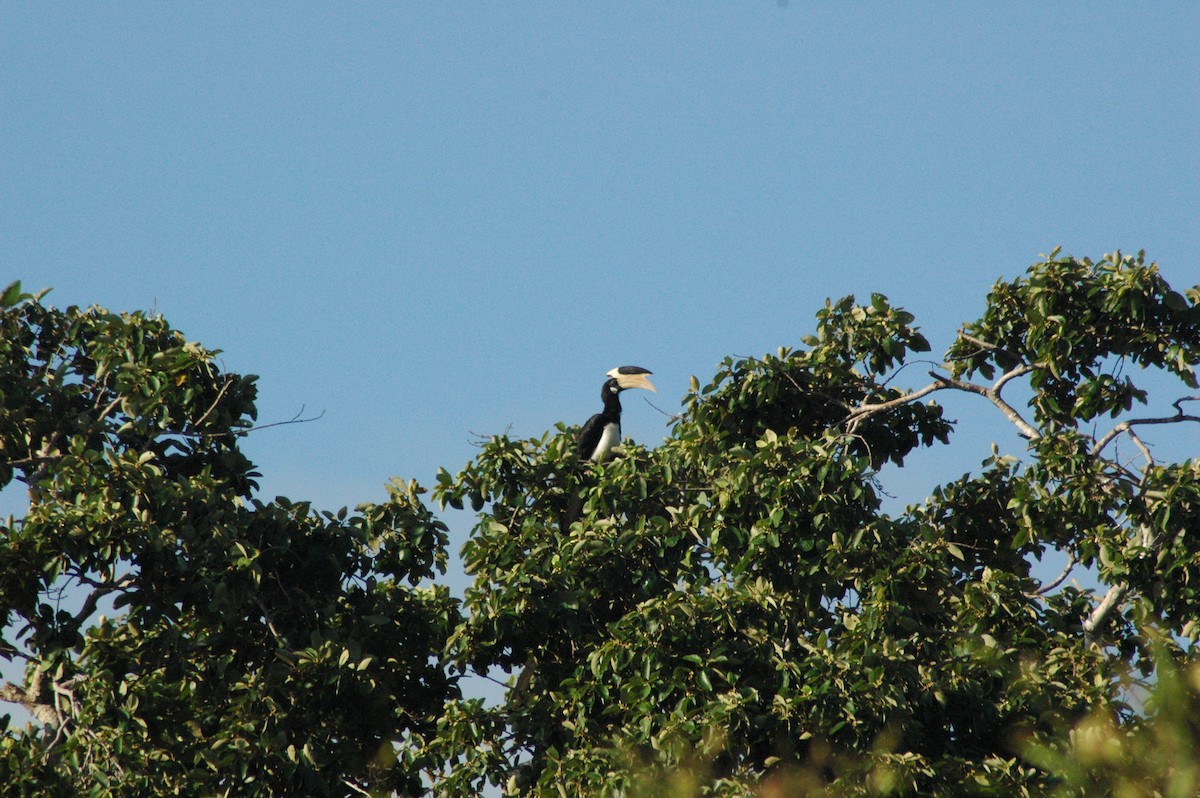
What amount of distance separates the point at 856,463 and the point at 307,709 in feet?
12.3

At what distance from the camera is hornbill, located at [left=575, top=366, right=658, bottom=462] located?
45.8 feet

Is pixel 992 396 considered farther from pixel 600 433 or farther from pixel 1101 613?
pixel 600 433

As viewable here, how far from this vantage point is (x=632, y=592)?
8930 mm

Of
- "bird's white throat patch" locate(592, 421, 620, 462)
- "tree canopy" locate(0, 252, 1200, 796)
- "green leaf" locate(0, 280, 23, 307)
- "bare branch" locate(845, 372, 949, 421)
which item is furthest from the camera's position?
"bird's white throat patch" locate(592, 421, 620, 462)

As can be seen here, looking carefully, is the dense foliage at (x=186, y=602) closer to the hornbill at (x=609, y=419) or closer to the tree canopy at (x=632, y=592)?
the tree canopy at (x=632, y=592)

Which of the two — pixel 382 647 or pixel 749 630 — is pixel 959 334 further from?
pixel 382 647

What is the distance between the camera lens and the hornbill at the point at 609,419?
45.8ft

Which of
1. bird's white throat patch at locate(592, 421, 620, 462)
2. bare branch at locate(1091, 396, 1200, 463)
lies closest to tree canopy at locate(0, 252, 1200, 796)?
bare branch at locate(1091, 396, 1200, 463)

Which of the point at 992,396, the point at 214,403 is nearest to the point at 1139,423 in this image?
the point at 992,396

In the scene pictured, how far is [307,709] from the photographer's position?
8.05 meters

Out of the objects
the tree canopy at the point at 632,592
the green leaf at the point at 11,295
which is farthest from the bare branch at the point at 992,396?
the green leaf at the point at 11,295

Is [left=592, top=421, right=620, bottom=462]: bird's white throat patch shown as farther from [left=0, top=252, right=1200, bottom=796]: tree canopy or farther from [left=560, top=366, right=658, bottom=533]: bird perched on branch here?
[left=0, top=252, right=1200, bottom=796]: tree canopy

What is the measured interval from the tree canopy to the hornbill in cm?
433

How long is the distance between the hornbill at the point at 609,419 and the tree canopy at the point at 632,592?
4.33m
